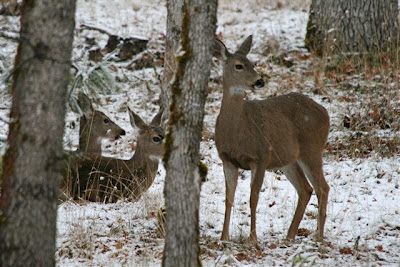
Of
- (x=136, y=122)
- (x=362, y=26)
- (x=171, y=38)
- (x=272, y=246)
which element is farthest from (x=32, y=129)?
(x=362, y=26)

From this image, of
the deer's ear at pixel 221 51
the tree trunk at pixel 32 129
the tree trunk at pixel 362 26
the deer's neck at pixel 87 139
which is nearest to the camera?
the tree trunk at pixel 32 129

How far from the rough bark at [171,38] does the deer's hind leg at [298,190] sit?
206 cm

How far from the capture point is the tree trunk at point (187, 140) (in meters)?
4.03

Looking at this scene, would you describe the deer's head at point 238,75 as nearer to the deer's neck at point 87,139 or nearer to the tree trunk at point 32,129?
the deer's neck at point 87,139

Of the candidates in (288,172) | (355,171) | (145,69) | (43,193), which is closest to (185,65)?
(43,193)

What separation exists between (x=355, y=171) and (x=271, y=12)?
7.13 meters

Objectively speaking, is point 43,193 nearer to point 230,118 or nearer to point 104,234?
point 104,234

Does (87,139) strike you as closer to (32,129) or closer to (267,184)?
(267,184)

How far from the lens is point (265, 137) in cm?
660

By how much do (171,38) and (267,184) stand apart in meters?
2.29

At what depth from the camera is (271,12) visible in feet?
48.3

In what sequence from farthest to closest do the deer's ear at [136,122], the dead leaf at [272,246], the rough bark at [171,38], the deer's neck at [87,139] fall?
the deer's neck at [87,139], the deer's ear at [136,122], the rough bark at [171,38], the dead leaf at [272,246]

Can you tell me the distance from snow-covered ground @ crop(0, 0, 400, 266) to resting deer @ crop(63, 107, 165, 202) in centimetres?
26

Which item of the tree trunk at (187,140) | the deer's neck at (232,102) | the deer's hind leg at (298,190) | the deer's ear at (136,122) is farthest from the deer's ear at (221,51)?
the tree trunk at (187,140)
